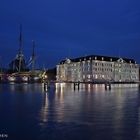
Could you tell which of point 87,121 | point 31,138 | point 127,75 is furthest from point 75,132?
point 127,75

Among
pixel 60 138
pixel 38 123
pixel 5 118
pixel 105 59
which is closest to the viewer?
pixel 60 138

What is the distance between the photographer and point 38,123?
49.1 feet

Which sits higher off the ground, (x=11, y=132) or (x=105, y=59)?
(x=105, y=59)

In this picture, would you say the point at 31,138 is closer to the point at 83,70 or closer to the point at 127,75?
the point at 83,70

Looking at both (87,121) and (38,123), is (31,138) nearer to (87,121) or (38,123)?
(38,123)

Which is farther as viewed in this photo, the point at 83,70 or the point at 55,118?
the point at 83,70

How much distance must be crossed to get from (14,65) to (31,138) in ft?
535

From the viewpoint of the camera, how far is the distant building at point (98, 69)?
174 metres

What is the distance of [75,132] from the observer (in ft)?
41.8

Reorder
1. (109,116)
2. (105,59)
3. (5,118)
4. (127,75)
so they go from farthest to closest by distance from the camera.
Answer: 1. (127,75)
2. (105,59)
3. (109,116)
4. (5,118)

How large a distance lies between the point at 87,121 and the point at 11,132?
4.70m

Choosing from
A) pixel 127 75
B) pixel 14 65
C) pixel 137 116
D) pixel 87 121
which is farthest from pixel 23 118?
pixel 127 75

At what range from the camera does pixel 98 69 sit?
174875 mm

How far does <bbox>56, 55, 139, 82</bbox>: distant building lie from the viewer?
17388 cm
